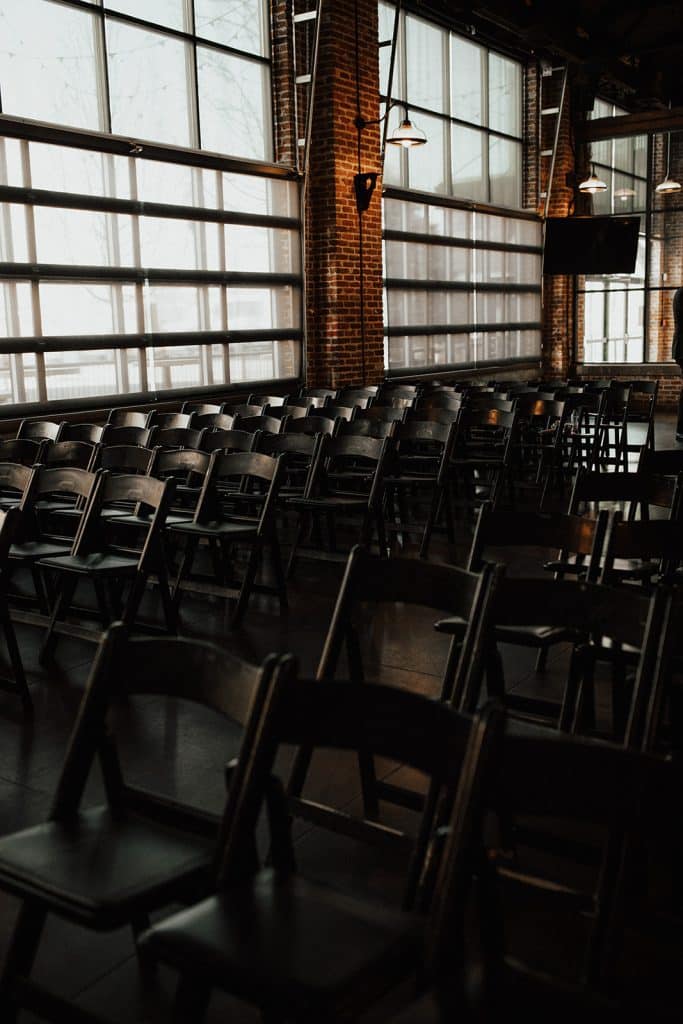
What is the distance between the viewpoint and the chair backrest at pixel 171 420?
294 inches

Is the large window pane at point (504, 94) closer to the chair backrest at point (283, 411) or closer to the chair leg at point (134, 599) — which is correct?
the chair backrest at point (283, 411)

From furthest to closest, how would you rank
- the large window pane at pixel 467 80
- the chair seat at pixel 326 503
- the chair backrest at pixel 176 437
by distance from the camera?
the large window pane at pixel 467 80, the chair backrest at pixel 176 437, the chair seat at pixel 326 503

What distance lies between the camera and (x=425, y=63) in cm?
1312

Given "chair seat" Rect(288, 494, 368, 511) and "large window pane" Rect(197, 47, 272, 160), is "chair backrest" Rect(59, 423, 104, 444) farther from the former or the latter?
"large window pane" Rect(197, 47, 272, 160)

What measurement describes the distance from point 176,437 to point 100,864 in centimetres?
482

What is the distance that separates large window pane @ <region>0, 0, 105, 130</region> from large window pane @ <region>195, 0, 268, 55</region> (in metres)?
1.38

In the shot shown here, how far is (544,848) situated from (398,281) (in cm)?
1066

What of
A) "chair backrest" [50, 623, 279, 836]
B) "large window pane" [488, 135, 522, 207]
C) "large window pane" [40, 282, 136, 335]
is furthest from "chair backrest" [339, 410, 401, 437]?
"large window pane" [488, 135, 522, 207]

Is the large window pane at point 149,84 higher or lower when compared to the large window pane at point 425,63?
lower

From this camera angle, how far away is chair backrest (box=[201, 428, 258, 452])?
20.6 feet

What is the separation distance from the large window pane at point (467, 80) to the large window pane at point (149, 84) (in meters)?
5.21

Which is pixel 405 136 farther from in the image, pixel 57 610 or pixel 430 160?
pixel 57 610

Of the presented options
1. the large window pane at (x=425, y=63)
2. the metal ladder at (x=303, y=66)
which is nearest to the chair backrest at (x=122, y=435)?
the metal ladder at (x=303, y=66)

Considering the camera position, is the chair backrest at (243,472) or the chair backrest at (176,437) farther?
the chair backrest at (176,437)
